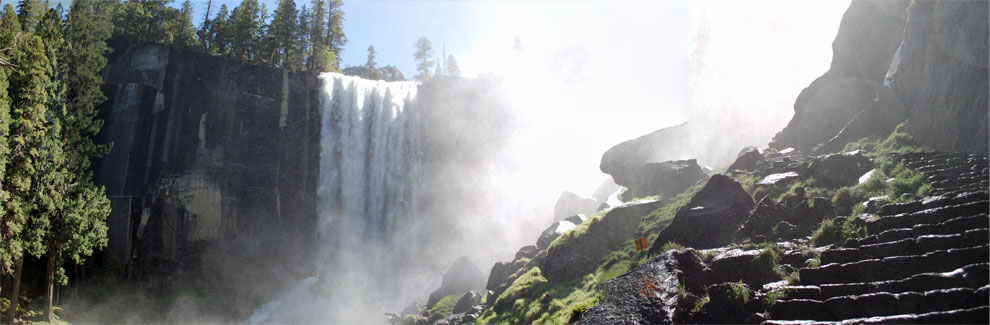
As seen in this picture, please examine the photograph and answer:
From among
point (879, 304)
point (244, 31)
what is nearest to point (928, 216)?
point (879, 304)

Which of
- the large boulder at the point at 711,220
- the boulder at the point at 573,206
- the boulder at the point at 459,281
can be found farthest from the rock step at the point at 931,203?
the boulder at the point at 573,206

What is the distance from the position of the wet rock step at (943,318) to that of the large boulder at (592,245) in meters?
13.1

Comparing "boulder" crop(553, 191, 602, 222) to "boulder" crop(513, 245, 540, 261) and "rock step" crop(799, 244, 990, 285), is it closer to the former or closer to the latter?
"boulder" crop(513, 245, 540, 261)

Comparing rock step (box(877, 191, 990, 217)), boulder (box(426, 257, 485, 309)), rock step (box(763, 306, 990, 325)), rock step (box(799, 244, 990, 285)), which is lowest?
boulder (box(426, 257, 485, 309))

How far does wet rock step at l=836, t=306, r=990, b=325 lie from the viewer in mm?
7832

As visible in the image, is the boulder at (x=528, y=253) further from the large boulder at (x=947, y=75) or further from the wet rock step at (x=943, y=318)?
the wet rock step at (x=943, y=318)

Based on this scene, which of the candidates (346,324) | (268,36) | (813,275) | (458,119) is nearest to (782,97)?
(458,119)

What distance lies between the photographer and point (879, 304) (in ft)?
30.1

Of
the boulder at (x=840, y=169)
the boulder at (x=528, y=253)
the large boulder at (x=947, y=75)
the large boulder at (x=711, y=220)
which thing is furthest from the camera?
the boulder at (x=528, y=253)

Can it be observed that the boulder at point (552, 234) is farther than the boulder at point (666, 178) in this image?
No

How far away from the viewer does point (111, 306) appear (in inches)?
1320

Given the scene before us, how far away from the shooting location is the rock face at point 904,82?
17047 millimetres

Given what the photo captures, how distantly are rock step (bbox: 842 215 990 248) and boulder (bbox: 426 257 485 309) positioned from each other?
2809cm

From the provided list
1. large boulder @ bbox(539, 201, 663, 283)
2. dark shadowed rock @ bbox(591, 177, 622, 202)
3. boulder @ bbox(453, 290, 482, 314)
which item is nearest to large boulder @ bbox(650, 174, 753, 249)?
large boulder @ bbox(539, 201, 663, 283)
